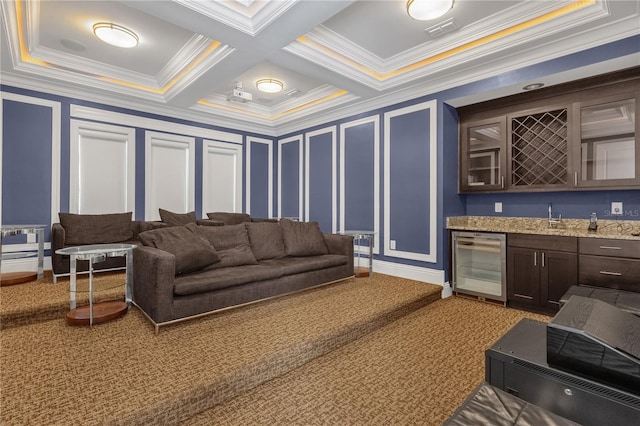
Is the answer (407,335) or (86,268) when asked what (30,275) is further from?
(407,335)

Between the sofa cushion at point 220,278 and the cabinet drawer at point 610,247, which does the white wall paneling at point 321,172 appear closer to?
the sofa cushion at point 220,278

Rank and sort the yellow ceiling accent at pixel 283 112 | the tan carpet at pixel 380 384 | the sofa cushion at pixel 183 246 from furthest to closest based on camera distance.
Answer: the yellow ceiling accent at pixel 283 112
the sofa cushion at pixel 183 246
the tan carpet at pixel 380 384

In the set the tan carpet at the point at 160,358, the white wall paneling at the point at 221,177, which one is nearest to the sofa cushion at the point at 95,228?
the tan carpet at the point at 160,358

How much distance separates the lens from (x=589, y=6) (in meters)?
2.68

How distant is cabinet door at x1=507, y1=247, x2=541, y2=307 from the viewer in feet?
11.1

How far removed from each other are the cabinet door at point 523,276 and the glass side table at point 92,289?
3.97 m

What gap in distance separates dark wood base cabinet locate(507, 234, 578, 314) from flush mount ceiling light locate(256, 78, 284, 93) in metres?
3.80

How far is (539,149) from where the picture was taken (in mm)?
3693

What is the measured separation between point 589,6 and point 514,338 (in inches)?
114

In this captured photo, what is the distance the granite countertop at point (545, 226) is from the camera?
3.14 m

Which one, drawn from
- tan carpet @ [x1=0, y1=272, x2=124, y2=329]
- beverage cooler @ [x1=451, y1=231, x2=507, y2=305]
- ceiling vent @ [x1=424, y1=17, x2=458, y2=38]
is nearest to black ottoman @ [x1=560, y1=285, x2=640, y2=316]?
beverage cooler @ [x1=451, y1=231, x2=507, y2=305]

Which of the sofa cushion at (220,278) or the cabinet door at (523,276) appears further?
the cabinet door at (523,276)

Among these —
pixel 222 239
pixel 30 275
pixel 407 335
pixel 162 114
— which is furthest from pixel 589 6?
pixel 30 275

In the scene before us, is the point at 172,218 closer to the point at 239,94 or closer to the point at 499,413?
the point at 239,94
